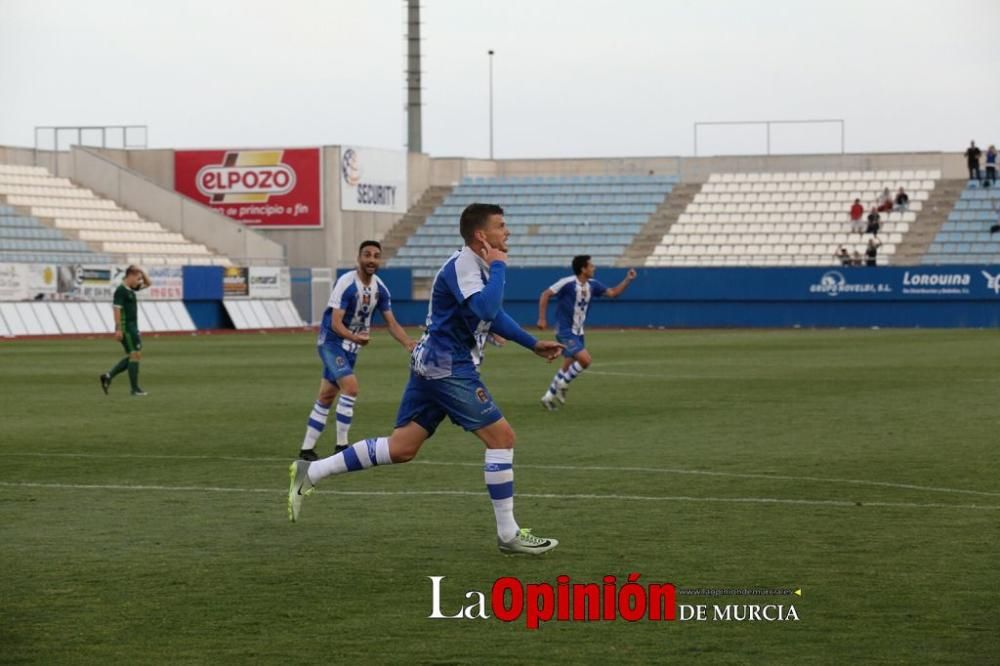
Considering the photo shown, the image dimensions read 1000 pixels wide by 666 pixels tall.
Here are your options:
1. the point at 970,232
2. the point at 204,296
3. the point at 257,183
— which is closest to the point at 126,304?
the point at 204,296

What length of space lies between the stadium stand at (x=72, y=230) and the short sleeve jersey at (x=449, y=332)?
45447 millimetres

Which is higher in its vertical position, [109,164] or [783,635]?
[109,164]

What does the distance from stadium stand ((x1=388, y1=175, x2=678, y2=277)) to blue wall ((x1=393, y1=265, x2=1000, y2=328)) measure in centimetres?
636

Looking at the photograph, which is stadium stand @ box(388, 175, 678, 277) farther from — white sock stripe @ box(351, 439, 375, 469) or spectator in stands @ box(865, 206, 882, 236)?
white sock stripe @ box(351, 439, 375, 469)

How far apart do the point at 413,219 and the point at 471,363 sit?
6420 cm

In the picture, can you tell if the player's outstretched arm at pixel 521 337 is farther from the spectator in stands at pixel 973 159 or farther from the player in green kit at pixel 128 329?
the spectator in stands at pixel 973 159

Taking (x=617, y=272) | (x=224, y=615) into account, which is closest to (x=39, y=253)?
(x=617, y=272)

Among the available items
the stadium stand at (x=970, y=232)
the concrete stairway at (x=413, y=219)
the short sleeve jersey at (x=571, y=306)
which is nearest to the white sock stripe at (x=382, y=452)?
the short sleeve jersey at (x=571, y=306)

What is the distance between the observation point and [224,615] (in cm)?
840

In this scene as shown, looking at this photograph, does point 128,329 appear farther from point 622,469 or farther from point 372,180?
point 372,180

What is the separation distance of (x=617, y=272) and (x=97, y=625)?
181 feet

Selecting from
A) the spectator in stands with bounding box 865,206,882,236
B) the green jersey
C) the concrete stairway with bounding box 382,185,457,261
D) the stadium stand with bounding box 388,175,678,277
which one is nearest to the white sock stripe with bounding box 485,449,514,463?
the green jersey

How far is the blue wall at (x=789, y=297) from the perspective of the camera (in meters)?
57.9

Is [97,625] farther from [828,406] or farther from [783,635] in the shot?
[828,406]
